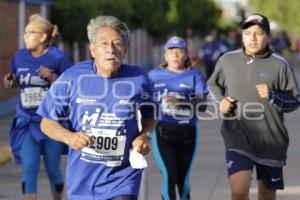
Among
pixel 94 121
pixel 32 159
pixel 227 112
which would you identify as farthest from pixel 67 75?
pixel 32 159

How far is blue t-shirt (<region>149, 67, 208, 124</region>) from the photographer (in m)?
8.55

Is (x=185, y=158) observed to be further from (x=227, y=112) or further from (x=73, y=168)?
(x=73, y=168)

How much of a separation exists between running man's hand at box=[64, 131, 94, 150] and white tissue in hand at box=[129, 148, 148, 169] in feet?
0.87

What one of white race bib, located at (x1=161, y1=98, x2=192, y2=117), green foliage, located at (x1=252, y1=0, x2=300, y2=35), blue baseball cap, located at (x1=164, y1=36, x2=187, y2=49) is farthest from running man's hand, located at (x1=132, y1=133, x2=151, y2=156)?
green foliage, located at (x1=252, y1=0, x2=300, y2=35)

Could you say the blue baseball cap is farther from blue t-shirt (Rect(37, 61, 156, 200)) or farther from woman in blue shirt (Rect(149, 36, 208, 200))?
blue t-shirt (Rect(37, 61, 156, 200))

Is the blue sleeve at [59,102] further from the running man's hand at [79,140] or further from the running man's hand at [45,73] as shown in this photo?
the running man's hand at [45,73]

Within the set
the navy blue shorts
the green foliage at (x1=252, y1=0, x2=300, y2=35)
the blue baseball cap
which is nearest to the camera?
the navy blue shorts

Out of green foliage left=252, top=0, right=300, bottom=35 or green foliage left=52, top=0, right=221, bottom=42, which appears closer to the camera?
green foliage left=52, top=0, right=221, bottom=42

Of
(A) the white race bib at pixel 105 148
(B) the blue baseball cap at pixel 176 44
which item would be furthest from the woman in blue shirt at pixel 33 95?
(A) the white race bib at pixel 105 148

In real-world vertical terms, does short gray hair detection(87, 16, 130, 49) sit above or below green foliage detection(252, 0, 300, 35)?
below

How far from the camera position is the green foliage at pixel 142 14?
2381cm

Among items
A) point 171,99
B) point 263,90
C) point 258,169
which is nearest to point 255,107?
point 263,90

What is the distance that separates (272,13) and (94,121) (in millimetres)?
62484

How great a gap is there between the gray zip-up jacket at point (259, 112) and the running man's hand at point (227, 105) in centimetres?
7
